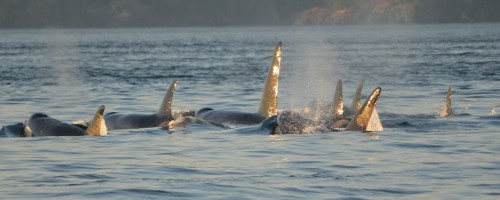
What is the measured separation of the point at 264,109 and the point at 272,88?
106cm

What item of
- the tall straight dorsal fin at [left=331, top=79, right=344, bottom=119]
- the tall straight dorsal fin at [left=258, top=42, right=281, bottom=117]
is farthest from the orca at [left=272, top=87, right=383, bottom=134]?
the tall straight dorsal fin at [left=258, top=42, right=281, bottom=117]

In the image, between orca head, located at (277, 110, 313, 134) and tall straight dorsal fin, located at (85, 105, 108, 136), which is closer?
tall straight dorsal fin, located at (85, 105, 108, 136)

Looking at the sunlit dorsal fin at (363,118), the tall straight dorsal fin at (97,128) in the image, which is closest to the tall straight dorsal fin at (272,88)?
the sunlit dorsal fin at (363,118)

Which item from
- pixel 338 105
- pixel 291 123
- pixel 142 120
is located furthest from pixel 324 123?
pixel 142 120

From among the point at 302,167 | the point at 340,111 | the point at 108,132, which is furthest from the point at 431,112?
the point at 302,167

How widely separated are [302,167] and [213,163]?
4.58 ft

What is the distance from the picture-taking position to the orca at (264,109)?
71.3ft

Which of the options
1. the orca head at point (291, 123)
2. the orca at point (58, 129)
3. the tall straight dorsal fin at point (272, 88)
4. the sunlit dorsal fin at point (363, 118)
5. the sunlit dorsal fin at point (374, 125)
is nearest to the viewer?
the sunlit dorsal fin at point (363, 118)

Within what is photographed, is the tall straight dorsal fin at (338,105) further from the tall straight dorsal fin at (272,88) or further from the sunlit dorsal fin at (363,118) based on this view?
the tall straight dorsal fin at (272,88)

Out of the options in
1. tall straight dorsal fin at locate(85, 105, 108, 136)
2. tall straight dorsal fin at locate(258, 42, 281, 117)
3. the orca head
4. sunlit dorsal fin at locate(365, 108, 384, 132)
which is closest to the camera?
tall straight dorsal fin at locate(85, 105, 108, 136)

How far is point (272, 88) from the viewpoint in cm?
2184

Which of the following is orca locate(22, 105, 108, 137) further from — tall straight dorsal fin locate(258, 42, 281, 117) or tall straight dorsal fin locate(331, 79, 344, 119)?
tall straight dorsal fin locate(331, 79, 344, 119)

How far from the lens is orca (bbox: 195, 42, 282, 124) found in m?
21.7

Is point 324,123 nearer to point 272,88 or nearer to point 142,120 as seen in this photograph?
point 272,88
